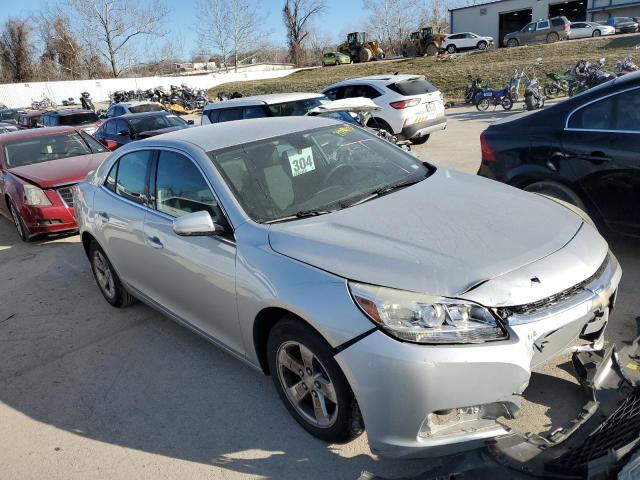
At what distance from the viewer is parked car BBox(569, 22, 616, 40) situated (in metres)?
34.3

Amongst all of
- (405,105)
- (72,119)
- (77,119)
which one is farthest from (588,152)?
(77,119)

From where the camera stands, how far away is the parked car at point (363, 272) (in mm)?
2174

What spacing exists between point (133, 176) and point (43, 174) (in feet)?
13.7

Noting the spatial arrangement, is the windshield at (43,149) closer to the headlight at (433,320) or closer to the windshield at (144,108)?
the headlight at (433,320)

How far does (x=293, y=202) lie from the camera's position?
10.3 ft

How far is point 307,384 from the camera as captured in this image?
2.68m

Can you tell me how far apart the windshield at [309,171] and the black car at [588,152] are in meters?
1.52

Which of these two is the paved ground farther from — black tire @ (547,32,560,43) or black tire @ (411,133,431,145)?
black tire @ (547,32,560,43)

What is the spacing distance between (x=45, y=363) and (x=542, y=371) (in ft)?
11.9

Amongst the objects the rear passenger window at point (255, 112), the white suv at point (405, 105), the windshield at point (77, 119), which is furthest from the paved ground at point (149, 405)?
the windshield at point (77, 119)

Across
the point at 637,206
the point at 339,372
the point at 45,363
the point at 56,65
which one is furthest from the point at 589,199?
the point at 56,65

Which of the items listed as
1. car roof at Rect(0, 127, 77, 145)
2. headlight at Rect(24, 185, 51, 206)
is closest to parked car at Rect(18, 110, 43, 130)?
car roof at Rect(0, 127, 77, 145)

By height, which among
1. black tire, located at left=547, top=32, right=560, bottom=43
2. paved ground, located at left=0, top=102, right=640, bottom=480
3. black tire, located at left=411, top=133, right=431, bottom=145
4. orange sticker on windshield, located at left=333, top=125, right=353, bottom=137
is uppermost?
black tire, located at left=547, top=32, right=560, bottom=43

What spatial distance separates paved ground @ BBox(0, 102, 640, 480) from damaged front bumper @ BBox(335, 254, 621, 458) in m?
0.43
